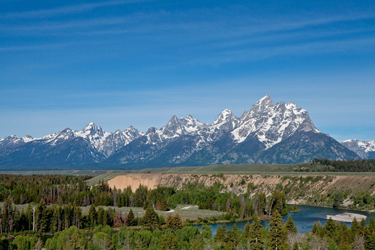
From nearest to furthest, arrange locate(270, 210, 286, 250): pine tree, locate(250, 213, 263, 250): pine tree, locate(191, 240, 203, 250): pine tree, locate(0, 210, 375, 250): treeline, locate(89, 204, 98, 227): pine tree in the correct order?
locate(191, 240, 203, 250): pine tree → locate(270, 210, 286, 250): pine tree → locate(0, 210, 375, 250): treeline → locate(250, 213, 263, 250): pine tree → locate(89, 204, 98, 227): pine tree

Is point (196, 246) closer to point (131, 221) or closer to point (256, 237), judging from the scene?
point (256, 237)

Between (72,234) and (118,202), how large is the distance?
96.0m

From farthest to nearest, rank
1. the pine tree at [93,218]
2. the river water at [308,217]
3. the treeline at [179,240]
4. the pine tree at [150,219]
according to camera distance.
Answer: the pine tree at [93,218] → the river water at [308,217] → the pine tree at [150,219] → the treeline at [179,240]

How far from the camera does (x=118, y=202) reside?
7781 inches

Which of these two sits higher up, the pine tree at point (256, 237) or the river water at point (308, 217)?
the pine tree at point (256, 237)

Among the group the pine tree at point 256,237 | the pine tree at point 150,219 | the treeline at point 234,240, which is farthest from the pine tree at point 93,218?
the pine tree at point 256,237

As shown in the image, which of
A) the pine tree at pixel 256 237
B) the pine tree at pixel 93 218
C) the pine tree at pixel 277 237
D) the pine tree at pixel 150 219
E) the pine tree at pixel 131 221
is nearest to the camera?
the pine tree at pixel 277 237

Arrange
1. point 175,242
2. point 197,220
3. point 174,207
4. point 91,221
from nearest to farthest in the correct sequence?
point 175,242, point 91,221, point 197,220, point 174,207

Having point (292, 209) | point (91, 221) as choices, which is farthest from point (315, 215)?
point (91, 221)

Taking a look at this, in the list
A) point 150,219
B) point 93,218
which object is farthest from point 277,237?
point 93,218

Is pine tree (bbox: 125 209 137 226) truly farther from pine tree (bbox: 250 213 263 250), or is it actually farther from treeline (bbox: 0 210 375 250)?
pine tree (bbox: 250 213 263 250)

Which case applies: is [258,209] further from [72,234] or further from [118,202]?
[72,234]

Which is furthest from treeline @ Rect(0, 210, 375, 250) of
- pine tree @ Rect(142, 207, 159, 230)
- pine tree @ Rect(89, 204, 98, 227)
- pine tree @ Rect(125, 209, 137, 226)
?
pine tree @ Rect(125, 209, 137, 226)

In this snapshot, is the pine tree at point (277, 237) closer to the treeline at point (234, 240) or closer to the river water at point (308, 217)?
the treeline at point (234, 240)
